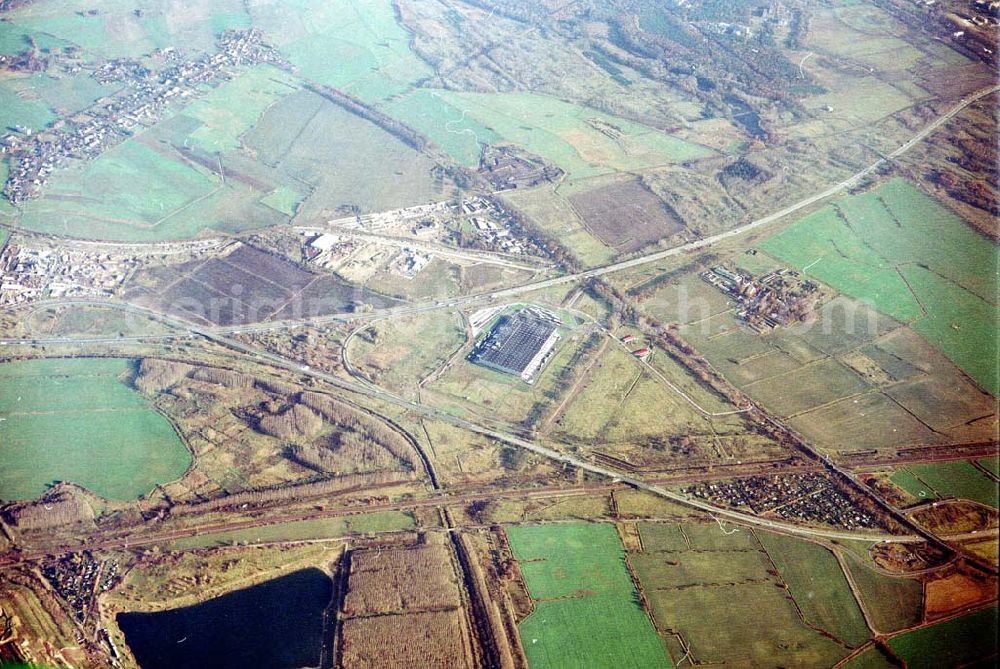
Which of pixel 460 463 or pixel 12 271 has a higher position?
pixel 460 463

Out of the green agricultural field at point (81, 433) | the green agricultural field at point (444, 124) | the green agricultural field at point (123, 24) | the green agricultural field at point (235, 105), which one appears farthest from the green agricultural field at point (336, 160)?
the green agricultural field at point (81, 433)

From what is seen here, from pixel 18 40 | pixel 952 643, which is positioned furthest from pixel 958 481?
pixel 18 40

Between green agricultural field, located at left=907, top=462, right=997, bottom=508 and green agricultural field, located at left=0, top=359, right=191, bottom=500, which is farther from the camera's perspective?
green agricultural field, located at left=0, top=359, right=191, bottom=500

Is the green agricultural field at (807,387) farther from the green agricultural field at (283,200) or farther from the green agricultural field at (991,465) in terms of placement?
the green agricultural field at (283,200)

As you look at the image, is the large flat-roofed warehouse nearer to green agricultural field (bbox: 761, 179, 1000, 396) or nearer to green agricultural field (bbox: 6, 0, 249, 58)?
green agricultural field (bbox: 761, 179, 1000, 396)

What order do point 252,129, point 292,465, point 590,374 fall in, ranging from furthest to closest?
point 252,129 → point 590,374 → point 292,465

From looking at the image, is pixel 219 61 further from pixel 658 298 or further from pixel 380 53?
pixel 658 298

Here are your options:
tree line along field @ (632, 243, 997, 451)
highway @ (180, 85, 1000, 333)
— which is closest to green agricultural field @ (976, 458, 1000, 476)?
tree line along field @ (632, 243, 997, 451)

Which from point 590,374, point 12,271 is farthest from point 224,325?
point 590,374
